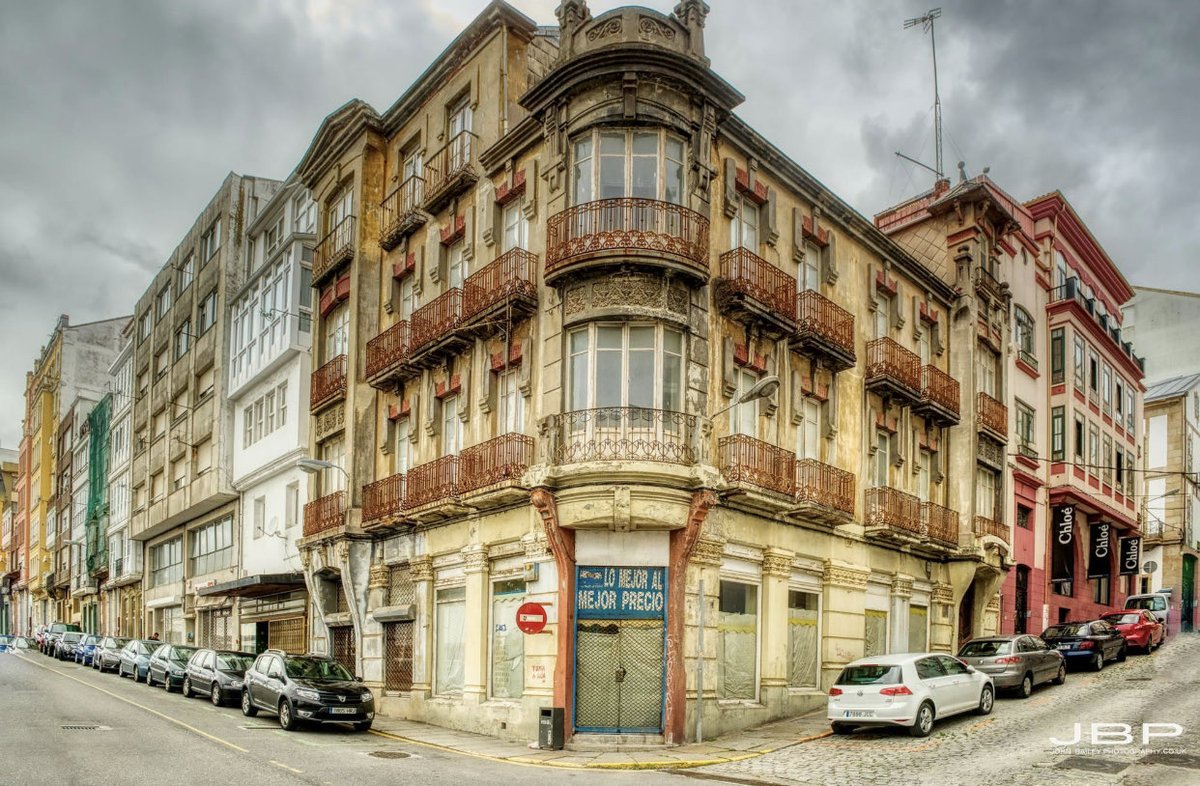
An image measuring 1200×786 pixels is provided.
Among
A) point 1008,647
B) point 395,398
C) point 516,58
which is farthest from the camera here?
point 395,398

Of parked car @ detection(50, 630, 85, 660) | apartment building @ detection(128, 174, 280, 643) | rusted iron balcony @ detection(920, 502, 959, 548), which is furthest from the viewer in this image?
parked car @ detection(50, 630, 85, 660)

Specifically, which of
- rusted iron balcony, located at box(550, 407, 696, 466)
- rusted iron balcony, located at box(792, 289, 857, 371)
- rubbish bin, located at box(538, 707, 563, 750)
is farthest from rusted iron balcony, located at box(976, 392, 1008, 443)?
rubbish bin, located at box(538, 707, 563, 750)

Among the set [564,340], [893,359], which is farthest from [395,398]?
[893,359]

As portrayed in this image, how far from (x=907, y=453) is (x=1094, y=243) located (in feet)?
58.4

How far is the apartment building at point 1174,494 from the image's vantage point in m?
52.7

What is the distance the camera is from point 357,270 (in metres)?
30.3

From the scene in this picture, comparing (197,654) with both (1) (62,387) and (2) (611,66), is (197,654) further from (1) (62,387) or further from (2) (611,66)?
(1) (62,387)

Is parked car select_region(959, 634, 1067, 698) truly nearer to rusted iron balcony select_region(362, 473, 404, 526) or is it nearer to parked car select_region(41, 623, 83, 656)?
rusted iron balcony select_region(362, 473, 404, 526)

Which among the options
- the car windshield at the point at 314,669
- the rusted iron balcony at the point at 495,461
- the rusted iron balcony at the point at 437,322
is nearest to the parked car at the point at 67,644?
the car windshield at the point at 314,669

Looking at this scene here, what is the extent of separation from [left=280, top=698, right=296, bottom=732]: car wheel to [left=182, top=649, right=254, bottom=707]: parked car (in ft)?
17.8

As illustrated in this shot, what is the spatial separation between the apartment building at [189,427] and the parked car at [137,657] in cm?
400

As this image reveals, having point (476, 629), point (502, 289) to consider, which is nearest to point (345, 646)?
point (476, 629)

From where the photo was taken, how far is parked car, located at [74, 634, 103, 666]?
45438 mm

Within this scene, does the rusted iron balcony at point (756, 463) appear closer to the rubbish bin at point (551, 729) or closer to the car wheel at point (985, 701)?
the car wheel at point (985, 701)
